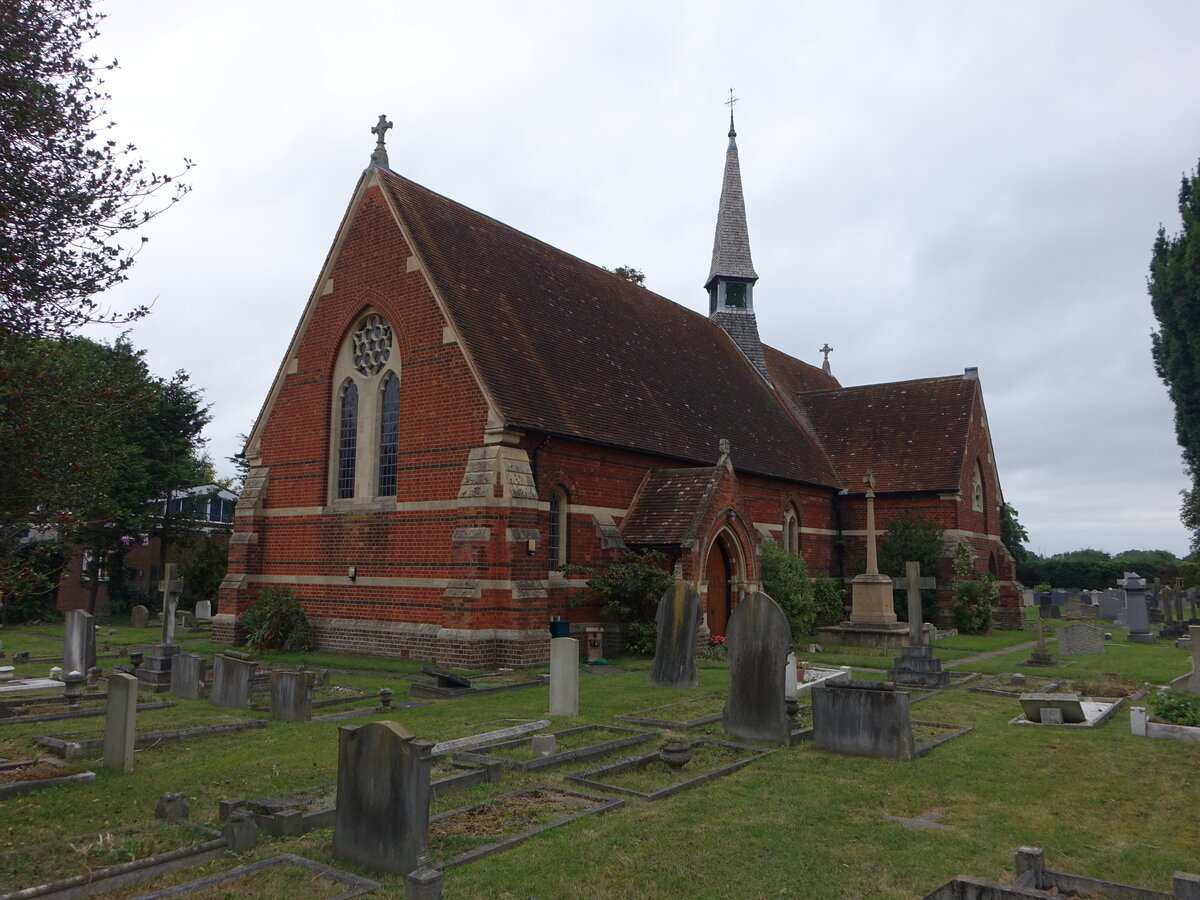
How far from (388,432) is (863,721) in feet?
44.5

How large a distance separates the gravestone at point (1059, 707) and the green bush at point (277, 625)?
15341 mm

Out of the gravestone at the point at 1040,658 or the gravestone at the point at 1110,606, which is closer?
the gravestone at the point at 1040,658

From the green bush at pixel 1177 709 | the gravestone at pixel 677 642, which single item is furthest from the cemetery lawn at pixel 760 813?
the gravestone at pixel 677 642

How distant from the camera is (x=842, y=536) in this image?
3030 centimetres

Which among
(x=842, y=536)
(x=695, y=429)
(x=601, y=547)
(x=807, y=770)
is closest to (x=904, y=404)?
(x=842, y=536)

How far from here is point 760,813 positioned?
720 centimetres

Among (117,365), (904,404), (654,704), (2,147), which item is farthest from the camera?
(904,404)

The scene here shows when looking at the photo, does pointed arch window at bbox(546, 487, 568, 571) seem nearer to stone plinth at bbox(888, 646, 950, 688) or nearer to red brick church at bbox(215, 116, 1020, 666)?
red brick church at bbox(215, 116, 1020, 666)

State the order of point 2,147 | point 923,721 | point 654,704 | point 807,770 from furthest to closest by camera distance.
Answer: point 654,704 → point 923,721 → point 807,770 → point 2,147

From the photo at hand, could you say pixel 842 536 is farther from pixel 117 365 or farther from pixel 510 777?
pixel 117 365

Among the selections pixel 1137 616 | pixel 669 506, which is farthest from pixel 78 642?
pixel 1137 616

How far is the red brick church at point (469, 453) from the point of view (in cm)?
1742

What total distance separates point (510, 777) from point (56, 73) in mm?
7794

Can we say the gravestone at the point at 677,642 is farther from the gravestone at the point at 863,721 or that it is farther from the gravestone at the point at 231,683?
the gravestone at the point at 231,683
